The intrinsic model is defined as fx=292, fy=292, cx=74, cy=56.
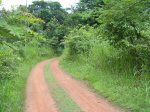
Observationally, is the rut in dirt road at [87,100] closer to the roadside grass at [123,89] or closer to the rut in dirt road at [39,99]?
the roadside grass at [123,89]

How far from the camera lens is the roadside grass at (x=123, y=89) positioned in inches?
316


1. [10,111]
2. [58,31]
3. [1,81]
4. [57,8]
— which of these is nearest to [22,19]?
[10,111]

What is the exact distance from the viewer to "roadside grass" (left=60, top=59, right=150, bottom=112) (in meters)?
8.02

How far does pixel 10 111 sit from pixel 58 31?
31.8m

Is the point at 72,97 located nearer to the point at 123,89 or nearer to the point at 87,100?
the point at 87,100

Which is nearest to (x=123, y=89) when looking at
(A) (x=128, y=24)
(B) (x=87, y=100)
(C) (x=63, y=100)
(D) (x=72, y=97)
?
(B) (x=87, y=100)

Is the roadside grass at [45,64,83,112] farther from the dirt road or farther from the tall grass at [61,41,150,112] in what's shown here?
the tall grass at [61,41,150,112]

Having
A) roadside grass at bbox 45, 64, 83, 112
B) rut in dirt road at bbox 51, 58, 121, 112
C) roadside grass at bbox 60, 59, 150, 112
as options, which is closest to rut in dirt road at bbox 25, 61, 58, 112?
roadside grass at bbox 45, 64, 83, 112

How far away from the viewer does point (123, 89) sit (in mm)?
9648

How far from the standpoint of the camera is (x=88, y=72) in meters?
14.5

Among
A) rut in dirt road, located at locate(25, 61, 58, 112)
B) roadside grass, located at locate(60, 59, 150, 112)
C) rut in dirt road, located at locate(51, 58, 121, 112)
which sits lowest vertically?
rut in dirt road, located at locate(25, 61, 58, 112)

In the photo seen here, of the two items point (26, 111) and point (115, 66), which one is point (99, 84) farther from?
point (26, 111)

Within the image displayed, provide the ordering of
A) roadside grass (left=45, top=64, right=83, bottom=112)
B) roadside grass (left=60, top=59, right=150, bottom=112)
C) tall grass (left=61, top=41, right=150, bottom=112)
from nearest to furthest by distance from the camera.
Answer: roadside grass (left=60, top=59, right=150, bottom=112)
roadside grass (left=45, top=64, right=83, bottom=112)
tall grass (left=61, top=41, right=150, bottom=112)

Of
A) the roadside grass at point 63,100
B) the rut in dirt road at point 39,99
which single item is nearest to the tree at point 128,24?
the roadside grass at point 63,100
